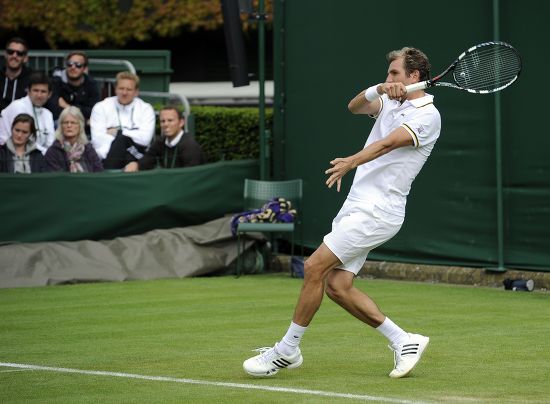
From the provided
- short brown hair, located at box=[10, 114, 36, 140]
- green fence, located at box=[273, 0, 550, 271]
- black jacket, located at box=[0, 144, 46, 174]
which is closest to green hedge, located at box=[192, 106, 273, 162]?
green fence, located at box=[273, 0, 550, 271]

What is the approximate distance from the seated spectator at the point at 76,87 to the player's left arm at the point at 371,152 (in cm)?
857

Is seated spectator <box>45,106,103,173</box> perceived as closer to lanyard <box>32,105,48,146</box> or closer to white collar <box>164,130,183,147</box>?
lanyard <box>32,105,48,146</box>

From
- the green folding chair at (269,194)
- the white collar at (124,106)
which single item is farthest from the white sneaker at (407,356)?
the white collar at (124,106)

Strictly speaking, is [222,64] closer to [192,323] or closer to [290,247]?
[290,247]

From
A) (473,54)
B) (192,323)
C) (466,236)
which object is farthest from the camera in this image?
(466,236)

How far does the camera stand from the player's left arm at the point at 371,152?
7895 millimetres

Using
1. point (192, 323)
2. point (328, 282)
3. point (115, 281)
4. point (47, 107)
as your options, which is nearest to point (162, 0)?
point (47, 107)

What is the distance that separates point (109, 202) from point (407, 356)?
7268 mm

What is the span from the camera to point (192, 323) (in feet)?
36.2

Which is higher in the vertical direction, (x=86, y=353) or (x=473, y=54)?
(x=473, y=54)

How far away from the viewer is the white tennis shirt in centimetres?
822

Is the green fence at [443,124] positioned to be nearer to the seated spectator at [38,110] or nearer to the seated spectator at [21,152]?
the seated spectator at [38,110]

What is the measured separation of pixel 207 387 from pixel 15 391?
3.79 ft

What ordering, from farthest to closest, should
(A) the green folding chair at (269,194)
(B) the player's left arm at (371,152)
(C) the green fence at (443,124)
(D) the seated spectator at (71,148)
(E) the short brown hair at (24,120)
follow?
(A) the green folding chair at (269,194)
(D) the seated spectator at (71,148)
(E) the short brown hair at (24,120)
(C) the green fence at (443,124)
(B) the player's left arm at (371,152)
